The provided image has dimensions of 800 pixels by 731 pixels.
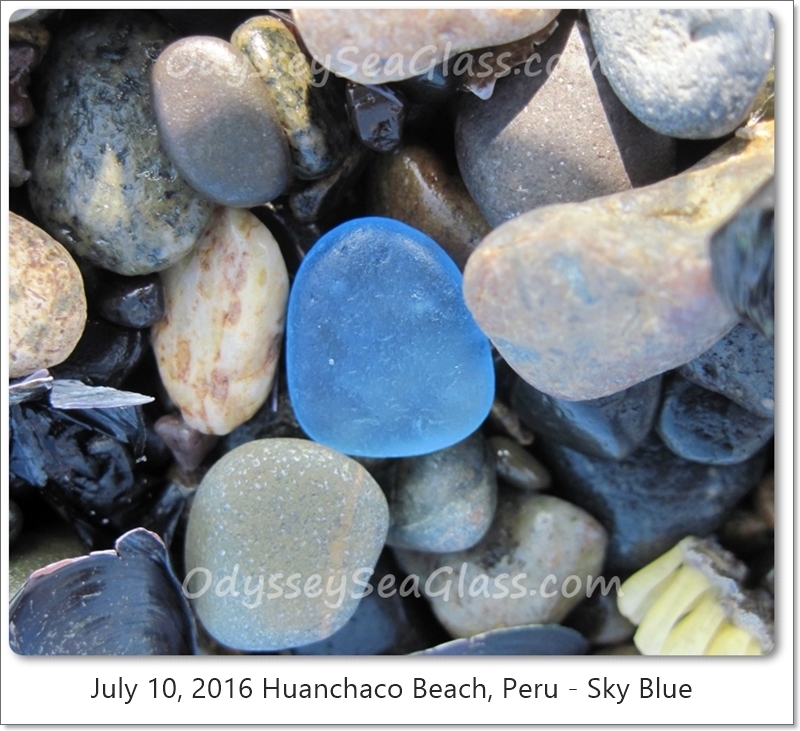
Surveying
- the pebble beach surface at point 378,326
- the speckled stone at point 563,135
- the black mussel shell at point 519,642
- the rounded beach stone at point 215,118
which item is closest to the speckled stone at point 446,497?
the pebble beach surface at point 378,326

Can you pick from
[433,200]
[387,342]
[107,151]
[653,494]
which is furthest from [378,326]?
[653,494]

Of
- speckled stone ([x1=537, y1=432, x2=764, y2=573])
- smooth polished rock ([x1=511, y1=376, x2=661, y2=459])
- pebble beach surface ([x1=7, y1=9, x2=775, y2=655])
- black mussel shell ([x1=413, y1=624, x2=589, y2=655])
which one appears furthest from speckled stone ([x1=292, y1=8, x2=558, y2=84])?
black mussel shell ([x1=413, y1=624, x2=589, y2=655])

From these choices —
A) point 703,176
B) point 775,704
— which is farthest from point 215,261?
point 775,704

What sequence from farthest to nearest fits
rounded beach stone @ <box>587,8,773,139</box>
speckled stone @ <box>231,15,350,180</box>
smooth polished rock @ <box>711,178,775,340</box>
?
speckled stone @ <box>231,15,350,180</box>
rounded beach stone @ <box>587,8,773,139</box>
smooth polished rock @ <box>711,178,775,340</box>

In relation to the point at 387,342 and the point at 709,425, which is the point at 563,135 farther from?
the point at 709,425

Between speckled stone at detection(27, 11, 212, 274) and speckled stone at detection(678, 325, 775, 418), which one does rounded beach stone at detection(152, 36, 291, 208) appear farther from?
speckled stone at detection(678, 325, 775, 418)
